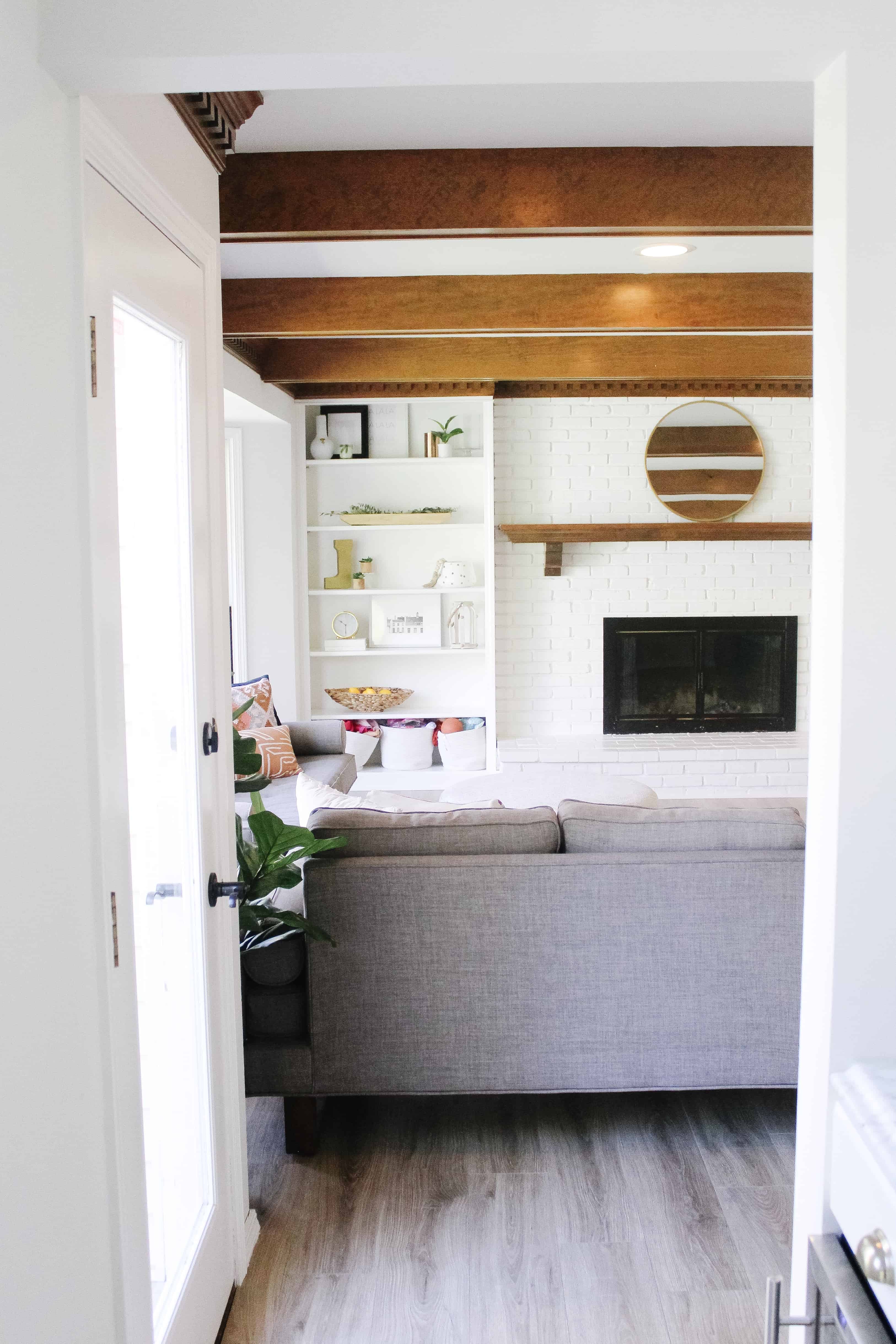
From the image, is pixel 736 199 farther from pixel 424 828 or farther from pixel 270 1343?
pixel 270 1343

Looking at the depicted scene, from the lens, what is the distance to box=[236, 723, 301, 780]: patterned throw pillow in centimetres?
484

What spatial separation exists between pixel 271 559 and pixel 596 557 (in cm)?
193

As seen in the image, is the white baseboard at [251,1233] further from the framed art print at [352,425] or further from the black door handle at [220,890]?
the framed art print at [352,425]

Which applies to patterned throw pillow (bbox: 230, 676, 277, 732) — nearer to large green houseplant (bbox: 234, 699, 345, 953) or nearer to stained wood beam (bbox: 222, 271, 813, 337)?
stained wood beam (bbox: 222, 271, 813, 337)

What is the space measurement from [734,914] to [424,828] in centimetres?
80

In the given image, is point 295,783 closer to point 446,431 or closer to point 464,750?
point 464,750

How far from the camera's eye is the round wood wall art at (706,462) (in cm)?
607

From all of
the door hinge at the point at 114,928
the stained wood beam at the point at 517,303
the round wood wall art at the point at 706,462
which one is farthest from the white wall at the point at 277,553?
the door hinge at the point at 114,928

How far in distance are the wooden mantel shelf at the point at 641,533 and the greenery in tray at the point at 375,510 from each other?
1.51 ft

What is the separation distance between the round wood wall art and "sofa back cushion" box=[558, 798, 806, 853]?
3.77m

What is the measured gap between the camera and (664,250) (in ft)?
10.9

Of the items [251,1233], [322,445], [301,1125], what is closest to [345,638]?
[322,445]

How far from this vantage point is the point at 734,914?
8.39ft

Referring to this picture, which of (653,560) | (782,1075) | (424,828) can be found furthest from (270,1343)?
(653,560)
